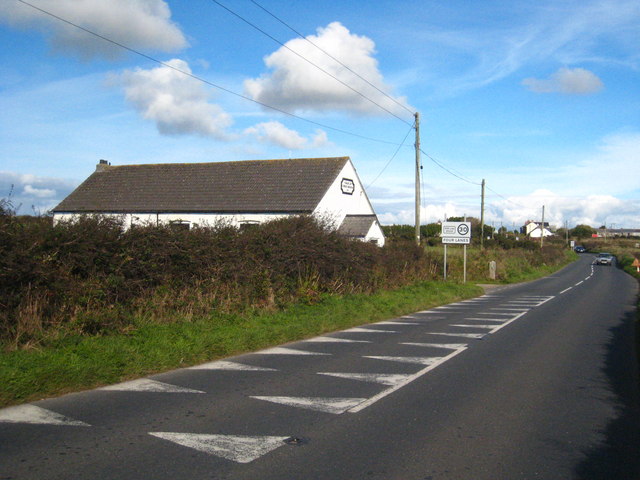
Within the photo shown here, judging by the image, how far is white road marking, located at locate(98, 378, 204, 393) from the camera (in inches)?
304

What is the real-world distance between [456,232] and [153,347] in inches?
956

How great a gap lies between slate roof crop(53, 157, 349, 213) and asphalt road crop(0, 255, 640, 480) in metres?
23.9

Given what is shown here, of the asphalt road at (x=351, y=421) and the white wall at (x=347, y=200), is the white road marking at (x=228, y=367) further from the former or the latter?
the white wall at (x=347, y=200)

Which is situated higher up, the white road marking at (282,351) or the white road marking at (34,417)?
the white road marking at (34,417)

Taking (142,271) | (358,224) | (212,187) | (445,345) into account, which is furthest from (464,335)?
(212,187)

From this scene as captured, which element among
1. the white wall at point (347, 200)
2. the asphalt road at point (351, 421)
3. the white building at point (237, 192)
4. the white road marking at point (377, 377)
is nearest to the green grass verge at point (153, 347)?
the asphalt road at point (351, 421)

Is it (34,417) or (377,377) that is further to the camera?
(377,377)

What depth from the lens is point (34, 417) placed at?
6.36 m

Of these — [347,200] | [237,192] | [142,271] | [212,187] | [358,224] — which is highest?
[212,187]

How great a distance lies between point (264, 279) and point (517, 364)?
734cm

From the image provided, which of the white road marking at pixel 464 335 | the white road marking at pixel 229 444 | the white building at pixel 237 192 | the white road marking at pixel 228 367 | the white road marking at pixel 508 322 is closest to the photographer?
the white road marking at pixel 229 444

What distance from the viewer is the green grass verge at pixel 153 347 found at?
746 cm

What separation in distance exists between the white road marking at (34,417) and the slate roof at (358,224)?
27.2 m

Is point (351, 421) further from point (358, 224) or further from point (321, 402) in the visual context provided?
point (358, 224)
